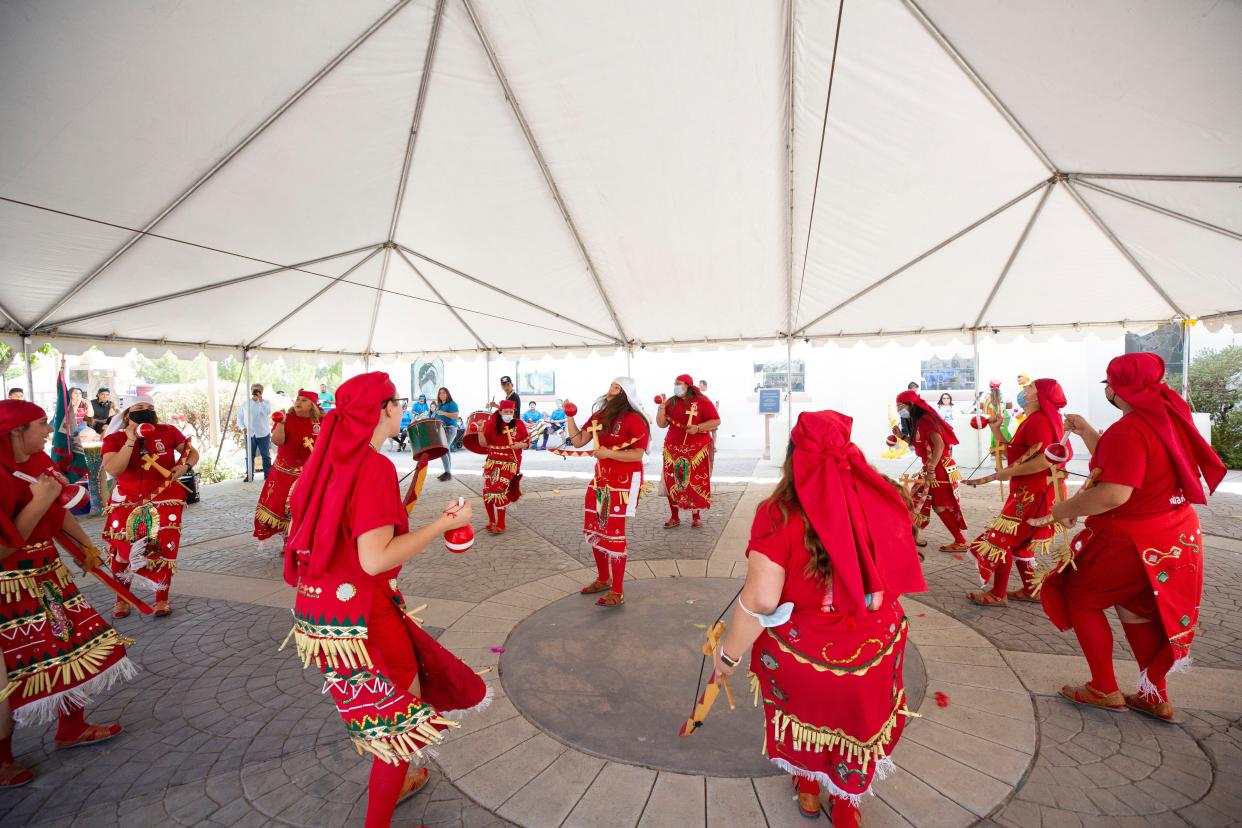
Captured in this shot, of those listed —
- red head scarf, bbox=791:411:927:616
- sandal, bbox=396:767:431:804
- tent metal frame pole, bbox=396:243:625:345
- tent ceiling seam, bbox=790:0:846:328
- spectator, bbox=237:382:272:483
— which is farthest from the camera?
spectator, bbox=237:382:272:483

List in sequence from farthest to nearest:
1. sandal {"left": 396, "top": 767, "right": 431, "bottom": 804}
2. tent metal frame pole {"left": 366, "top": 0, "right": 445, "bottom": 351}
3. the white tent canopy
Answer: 1. tent metal frame pole {"left": 366, "top": 0, "right": 445, "bottom": 351}
2. the white tent canopy
3. sandal {"left": 396, "top": 767, "right": 431, "bottom": 804}

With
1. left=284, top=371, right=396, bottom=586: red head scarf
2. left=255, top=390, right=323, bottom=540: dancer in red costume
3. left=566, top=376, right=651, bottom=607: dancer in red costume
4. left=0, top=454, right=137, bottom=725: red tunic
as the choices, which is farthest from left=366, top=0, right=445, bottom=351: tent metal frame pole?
left=0, top=454, right=137, bottom=725: red tunic

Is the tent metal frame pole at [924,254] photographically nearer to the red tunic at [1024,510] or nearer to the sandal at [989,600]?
the red tunic at [1024,510]

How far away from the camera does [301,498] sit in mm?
1880

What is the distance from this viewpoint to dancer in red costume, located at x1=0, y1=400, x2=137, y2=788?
96.3 inches

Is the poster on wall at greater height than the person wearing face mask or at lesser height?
greater

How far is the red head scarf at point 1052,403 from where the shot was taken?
4.04m

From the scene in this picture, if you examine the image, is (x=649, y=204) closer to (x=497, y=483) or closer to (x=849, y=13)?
(x=849, y=13)

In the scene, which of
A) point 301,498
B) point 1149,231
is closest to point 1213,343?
point 1149,231

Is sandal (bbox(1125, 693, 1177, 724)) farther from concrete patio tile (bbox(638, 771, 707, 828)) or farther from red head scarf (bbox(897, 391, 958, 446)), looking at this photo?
red head scarf (bbox(897, 391, 958, 446))

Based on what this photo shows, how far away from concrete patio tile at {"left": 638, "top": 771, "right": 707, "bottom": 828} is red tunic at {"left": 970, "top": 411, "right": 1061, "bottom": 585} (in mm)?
3086

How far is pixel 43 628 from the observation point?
8.59 ft

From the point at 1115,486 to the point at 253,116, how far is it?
6156 mm

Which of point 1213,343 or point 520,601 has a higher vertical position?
point 1213,343
